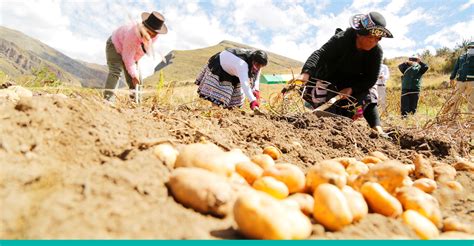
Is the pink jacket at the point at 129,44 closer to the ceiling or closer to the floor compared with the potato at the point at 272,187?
closer to the ceiling

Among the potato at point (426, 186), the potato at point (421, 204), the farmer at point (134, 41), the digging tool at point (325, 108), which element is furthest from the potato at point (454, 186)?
the farmer at point (134, 41)

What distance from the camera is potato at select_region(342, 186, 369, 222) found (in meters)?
1.33

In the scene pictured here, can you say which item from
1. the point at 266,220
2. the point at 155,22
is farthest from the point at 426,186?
the point at 155,22

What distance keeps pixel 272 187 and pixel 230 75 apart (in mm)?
3921

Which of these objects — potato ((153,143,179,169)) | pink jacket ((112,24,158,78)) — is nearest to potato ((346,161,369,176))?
potato ((153,143,179,169))

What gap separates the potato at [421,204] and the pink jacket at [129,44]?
3824 millimetres

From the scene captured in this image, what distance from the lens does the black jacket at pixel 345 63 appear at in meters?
4.04

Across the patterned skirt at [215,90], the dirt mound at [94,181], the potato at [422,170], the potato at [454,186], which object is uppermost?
the patterned skirt at [215,90]

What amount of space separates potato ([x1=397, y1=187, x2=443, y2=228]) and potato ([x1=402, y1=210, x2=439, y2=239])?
57 millimetres

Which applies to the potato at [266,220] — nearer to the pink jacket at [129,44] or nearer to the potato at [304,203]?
the potato at [304,203]

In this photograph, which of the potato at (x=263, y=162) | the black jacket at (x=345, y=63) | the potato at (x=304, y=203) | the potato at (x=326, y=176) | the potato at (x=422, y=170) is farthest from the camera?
the black jacket at (x=345, y=63)

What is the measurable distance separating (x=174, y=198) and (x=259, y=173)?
41 cm

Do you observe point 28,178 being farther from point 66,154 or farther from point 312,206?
point 312,206

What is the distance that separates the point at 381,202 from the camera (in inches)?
56.4
